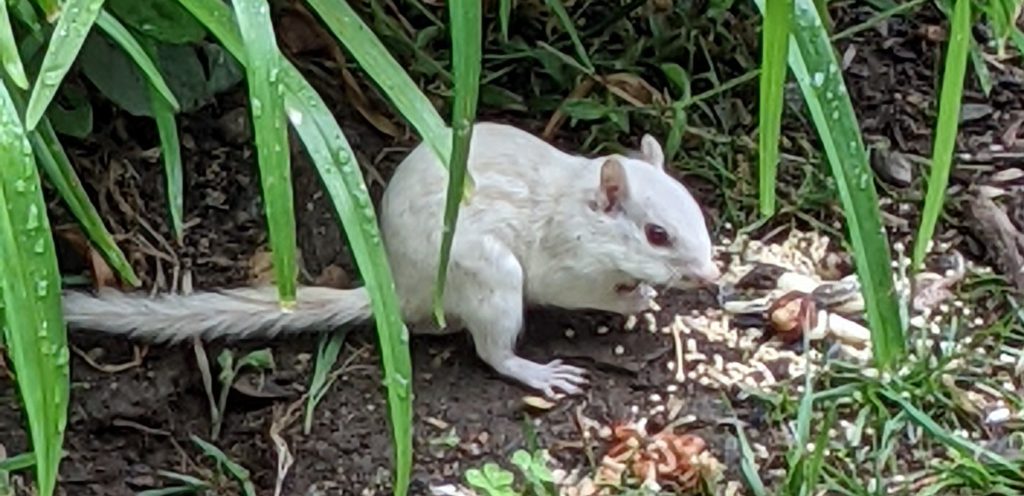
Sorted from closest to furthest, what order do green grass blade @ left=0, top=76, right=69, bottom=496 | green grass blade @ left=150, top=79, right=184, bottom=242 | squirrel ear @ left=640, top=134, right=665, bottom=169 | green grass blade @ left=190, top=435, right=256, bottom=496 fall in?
green grass blade @ left=0, top=76, right=69, bottom=496, green grass blade @ left=150, top=79, right=184, bottom=242, green grass blade @ left=190, top=435, right=256, bottom=496, squirrel ear @ left=640, top=134, right=665, bottom=169

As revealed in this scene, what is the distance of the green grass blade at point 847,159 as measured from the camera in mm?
1441

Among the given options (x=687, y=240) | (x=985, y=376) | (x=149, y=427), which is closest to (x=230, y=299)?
(x=149, y=427)

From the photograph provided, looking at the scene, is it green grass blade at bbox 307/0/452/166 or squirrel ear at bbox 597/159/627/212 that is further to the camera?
squirrel ear at bbox 597/159/627/212

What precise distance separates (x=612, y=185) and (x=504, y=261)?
14 cm

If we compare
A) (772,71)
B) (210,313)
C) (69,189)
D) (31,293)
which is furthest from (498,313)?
(772,71)

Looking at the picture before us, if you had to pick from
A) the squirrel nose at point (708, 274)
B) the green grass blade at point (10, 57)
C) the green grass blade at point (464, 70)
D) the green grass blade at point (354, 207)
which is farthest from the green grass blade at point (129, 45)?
the squirrel nose at point (708, 274)

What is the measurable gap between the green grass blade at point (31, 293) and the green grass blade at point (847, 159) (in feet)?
1.85

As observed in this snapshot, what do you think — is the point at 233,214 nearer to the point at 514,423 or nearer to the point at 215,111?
the point at 215,111

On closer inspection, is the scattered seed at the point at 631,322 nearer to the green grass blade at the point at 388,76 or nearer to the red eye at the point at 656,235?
the red eye at the point at 656,235

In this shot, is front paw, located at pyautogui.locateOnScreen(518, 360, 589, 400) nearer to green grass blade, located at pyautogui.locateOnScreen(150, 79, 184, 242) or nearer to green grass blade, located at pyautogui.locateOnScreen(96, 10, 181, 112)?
green grass blade, located at pyautogui.locateOnScreen(150, 79, 184, 242)

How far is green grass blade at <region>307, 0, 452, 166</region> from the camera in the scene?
152cm

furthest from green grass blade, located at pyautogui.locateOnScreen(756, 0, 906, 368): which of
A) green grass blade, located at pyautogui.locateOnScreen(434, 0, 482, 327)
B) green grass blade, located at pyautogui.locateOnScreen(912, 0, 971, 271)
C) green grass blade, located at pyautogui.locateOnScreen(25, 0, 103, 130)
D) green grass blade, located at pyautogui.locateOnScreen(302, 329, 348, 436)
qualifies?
green grass blade, located at pyautogui.locateOnScreen(302, 329, 348, 436)

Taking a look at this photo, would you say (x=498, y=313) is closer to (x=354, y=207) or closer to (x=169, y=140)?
(x=169, y=140)

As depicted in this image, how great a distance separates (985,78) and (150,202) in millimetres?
1070
